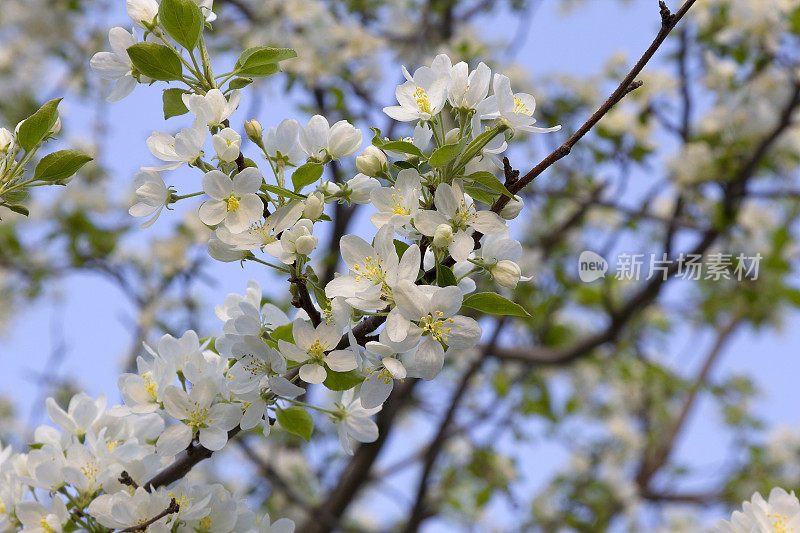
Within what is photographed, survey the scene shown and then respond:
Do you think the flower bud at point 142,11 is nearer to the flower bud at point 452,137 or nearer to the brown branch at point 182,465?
the flower bud at point 452,137

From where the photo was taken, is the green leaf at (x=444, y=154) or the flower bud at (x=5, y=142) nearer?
the green leaf at (x=444, y=154)

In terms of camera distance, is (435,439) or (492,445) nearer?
(435,439)

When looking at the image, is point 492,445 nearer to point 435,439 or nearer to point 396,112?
point 435,439

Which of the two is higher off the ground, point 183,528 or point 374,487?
point 183,528

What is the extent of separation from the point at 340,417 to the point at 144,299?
2.99 m

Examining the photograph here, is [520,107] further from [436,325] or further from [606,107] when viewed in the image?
[436,325]

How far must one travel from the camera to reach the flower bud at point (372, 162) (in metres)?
0.88

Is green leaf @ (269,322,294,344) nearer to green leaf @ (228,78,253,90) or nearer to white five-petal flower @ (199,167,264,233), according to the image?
white five-petal flower @ (199,167,264,233)

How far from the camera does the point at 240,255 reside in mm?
867

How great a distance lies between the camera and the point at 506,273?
866 mm

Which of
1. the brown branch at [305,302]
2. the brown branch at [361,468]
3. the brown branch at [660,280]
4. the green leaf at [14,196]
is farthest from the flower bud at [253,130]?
the brown branch at [660,280]

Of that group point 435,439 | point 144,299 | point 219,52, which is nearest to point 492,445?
point 435,439

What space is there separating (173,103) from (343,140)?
232 millimetres

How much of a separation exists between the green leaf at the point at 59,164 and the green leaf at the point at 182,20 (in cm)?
21
